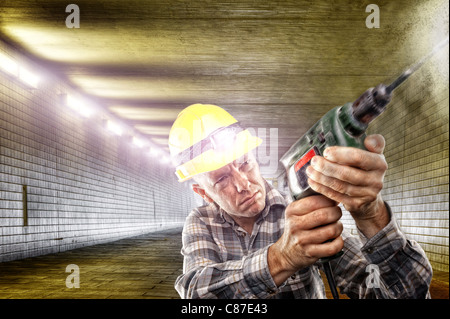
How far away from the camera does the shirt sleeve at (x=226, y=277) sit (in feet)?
2.97

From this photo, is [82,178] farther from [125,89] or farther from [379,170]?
[379,170]

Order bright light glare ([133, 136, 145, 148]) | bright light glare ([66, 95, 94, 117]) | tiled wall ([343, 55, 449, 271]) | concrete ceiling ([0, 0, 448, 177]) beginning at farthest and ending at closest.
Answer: bright light glare ([133, 136, 145, 148]) → bright light glare ([66, 95, 94, 117]) → tiled wall ([343, 55, 449, 271]) → concrete ceiling ([0, 0, 448, 177])

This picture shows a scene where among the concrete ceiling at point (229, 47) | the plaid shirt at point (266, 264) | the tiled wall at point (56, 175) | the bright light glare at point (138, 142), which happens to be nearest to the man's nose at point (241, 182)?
the plaid shirt at point (266, 264)

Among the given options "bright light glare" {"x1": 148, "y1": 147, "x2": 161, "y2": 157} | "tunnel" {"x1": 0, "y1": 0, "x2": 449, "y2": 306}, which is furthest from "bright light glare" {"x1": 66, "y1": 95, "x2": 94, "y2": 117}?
"bright light glare" {"x1": 148, "y1": 147, "x2": 161, "y2": 157}

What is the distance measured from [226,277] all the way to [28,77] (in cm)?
555

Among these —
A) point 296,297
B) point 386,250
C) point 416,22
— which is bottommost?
point 296,297

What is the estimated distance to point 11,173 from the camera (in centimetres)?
483

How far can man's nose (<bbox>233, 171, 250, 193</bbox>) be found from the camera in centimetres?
135

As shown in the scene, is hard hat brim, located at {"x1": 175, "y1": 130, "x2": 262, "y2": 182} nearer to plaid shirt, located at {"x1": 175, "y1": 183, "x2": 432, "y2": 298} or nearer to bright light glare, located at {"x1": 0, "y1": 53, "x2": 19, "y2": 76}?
plaid shirt, located at {"x1": 175, "y1": 183, "x2": 432, "y2": 298}

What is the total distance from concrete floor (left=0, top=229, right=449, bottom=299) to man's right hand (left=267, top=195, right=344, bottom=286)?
242 cm

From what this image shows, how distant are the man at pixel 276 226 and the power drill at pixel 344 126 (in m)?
0.05
